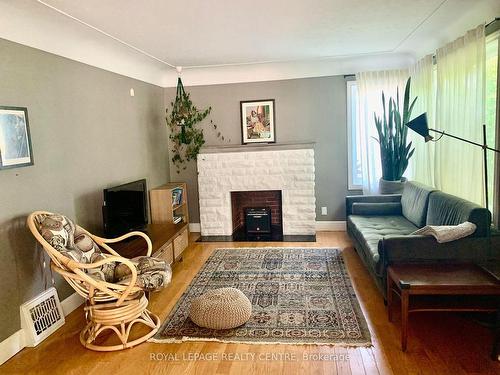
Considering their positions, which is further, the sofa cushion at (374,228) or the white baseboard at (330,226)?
the white baseboard at (330,226)

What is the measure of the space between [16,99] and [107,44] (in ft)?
4.15

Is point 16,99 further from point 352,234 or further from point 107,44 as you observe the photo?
point 352,234

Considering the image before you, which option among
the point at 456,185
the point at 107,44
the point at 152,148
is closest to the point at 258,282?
the point at 456,185

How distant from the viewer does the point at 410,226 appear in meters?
3.89

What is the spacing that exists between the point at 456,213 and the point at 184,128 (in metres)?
3.65

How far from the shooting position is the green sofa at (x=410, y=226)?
268 centimetres

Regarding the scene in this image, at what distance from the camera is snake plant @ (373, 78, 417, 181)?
4609 mm

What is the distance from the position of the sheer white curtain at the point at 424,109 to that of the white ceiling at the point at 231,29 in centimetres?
25

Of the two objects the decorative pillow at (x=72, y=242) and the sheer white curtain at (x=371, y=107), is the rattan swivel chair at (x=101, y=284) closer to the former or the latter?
the decorative pillow at (x=72, y=242)

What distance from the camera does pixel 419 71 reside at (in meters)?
4.44

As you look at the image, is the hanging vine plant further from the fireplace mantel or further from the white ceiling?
the white ceiling

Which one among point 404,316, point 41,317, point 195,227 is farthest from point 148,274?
point 195,227

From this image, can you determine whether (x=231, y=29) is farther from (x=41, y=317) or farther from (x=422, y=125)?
(x=41, y=317)

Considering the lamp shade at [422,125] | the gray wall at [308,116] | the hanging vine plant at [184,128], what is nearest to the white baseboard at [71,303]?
the hanging vine plant at [184,128]
